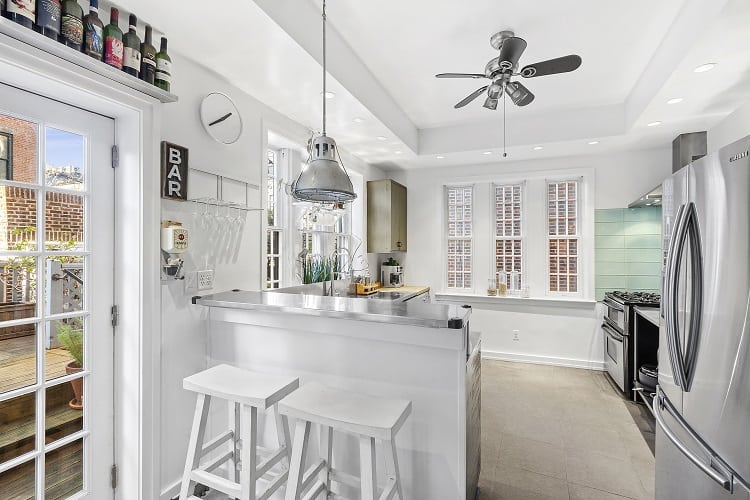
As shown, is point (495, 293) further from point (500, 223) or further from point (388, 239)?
point (388, 239)

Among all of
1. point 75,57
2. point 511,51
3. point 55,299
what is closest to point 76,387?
point 55,299

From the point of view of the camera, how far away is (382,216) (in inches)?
188

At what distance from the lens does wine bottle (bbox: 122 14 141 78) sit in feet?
5.79

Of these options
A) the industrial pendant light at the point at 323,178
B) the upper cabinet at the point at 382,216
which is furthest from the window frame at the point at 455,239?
the industrial pendant light at the point at 323,178

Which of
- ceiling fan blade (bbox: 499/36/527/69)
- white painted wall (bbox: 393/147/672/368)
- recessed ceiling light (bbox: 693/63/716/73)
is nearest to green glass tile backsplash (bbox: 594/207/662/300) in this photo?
white painted wall (bbox: 393/147/672/368)

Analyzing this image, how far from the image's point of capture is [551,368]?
4.45 m

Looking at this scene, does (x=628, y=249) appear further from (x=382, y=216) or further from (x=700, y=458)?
(x=700, y=458)

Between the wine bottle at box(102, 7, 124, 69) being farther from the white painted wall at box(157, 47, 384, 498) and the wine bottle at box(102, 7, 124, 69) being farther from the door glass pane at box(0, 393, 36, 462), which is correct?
the door glass pane at box(0, 393, 36, 462)

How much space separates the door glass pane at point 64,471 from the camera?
169 cm

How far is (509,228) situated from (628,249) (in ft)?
4.43

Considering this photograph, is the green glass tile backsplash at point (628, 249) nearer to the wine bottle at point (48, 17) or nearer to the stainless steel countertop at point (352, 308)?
the stainless steel countertop at point (352, 308)

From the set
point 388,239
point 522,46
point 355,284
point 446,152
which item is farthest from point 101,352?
point 446,152

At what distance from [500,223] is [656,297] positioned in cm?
188

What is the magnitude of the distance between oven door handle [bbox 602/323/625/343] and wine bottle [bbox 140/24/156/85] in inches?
171
